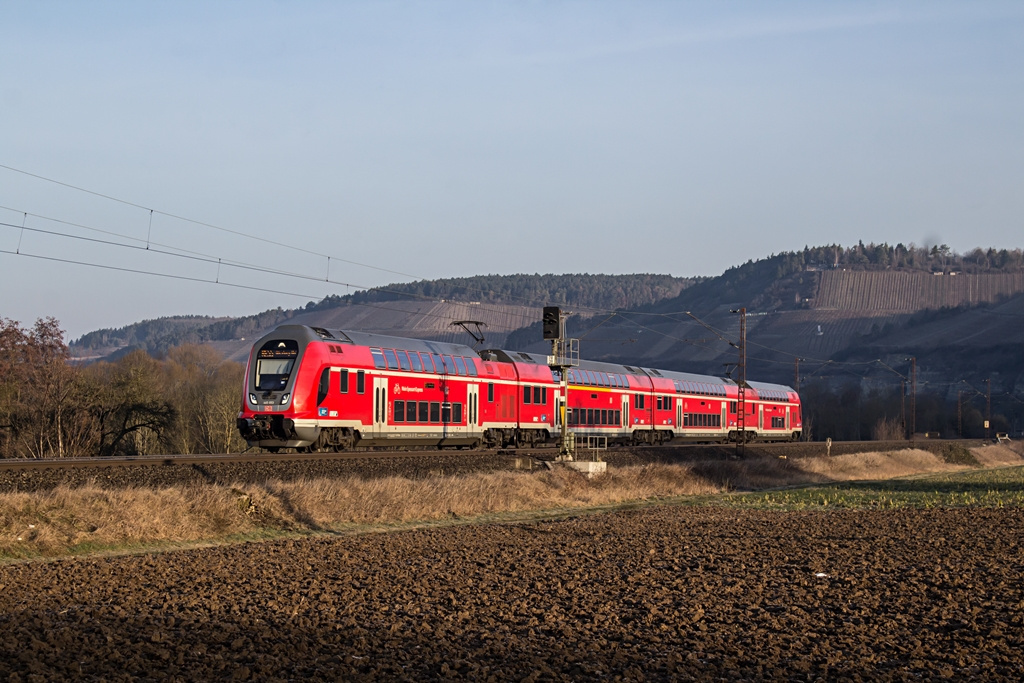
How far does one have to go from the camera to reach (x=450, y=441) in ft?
149

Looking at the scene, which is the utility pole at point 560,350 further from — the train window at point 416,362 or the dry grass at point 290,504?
the train window at point 416,362

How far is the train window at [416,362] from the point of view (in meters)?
42.2

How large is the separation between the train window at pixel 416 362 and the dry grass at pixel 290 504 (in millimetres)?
8241

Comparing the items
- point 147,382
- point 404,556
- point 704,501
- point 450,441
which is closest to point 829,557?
point 404,556

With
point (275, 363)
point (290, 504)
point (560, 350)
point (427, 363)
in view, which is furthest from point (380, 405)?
point (290, 504)

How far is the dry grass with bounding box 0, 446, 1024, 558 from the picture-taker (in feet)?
68.7

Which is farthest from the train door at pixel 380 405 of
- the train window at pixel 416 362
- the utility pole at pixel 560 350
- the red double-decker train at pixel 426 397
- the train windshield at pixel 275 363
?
the utility pole at pixel 560 350

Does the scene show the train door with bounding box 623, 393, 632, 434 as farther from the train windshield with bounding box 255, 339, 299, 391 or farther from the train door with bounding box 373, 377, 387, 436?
the train windshield with bounding box 255, 339, 299, 391

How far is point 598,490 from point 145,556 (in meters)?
19.3

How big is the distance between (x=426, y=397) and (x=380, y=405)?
3066mm

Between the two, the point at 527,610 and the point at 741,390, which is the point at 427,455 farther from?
the point at 741,390

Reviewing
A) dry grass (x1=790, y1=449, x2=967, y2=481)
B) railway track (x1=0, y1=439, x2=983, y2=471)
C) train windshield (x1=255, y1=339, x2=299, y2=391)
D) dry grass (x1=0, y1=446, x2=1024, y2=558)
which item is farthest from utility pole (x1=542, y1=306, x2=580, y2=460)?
dry grass (x1=790, y1=449, x2=967, y2=481)

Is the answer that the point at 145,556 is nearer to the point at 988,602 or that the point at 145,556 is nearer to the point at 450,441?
the point at 988,602

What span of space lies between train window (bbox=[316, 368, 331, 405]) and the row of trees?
55.6 ft
